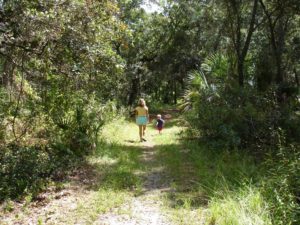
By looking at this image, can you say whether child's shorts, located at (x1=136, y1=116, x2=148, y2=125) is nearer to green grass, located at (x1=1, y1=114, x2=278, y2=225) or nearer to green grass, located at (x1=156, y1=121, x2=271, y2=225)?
green grass, located at (x1=1, y1=114, x2=278, y2=225)

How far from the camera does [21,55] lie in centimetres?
770

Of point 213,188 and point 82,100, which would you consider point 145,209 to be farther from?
point 82,100

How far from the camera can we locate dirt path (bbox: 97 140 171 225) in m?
5.64

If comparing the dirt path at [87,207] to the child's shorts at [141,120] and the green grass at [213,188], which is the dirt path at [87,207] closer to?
the green grass at [213,188]

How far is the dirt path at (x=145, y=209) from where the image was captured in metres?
5.64

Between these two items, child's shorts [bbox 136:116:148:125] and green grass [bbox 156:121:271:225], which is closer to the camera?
green grass [bbox 156:121:271:225]

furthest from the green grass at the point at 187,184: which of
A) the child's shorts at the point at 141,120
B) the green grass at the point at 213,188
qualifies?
the child's shorts at the point at 141,120

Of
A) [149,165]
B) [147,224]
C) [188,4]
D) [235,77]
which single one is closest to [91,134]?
[149,165]

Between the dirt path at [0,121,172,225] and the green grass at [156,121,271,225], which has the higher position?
the green grass at [156,121,271,225]

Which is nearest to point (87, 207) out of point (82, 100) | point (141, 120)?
point (82, 100)

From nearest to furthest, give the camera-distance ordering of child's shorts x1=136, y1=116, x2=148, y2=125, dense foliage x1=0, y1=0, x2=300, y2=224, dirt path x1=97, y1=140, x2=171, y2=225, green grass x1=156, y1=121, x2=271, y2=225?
green grass x1=156, y1=121, x2=271, y2=225, dirt path x1=97, y1=140, x2=171, y2=225, dense foliage x1=0, y1=0, x2=300, y2=224, child's shorts x1=136, y1=116, x2=148, y2=125

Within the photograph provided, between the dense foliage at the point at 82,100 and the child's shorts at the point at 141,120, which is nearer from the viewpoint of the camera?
the dense foliage at the point at 82,100

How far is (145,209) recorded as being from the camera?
242 inches

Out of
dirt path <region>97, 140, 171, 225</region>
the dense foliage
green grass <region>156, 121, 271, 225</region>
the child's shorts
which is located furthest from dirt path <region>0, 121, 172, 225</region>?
the child's shorts
